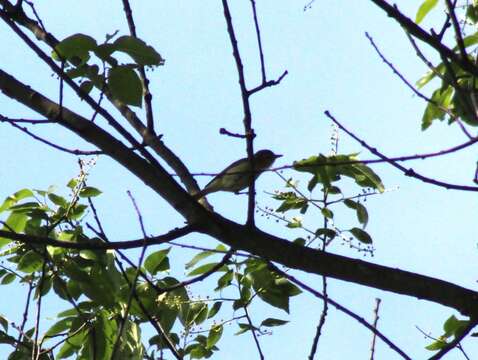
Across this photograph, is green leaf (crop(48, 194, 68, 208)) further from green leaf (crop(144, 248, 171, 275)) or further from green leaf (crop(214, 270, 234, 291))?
green leaf (crop(214, 270, 234, 291))

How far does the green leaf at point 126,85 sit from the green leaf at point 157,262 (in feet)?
3.19

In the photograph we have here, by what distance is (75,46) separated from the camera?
2.85 metres

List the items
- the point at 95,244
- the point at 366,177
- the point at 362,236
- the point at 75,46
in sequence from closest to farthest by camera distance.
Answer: the point at 75,46
the point at 95,244
the point at 366,177
the point at 362,236

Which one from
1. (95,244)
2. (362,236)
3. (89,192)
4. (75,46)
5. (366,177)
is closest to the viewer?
(75,46)

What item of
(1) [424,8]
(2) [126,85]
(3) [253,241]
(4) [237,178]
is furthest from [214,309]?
(4) [237,178]

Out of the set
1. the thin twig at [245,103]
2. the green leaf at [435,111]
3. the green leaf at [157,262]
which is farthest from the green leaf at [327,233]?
the green leaf at [435,111]

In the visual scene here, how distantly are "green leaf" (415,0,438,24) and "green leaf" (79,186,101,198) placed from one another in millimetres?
1710

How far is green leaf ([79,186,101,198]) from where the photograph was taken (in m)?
3.81

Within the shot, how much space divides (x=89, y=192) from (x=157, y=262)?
492 millimetres

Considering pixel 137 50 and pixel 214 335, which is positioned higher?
pixel 137 50

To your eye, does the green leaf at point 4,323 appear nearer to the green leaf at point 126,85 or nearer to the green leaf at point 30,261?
the green leaf at point 30,261

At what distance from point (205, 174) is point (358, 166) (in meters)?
0.72

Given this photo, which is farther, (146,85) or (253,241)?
(146,85)

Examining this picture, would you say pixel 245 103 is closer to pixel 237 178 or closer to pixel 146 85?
pixel 146 85
